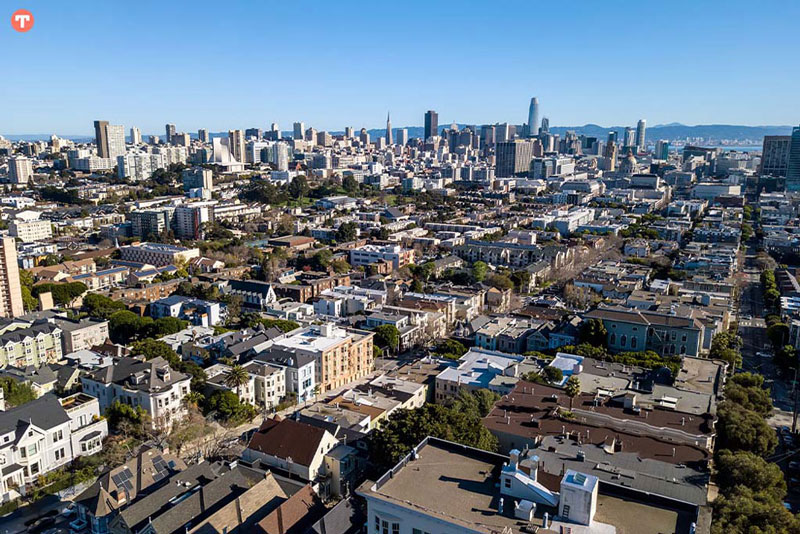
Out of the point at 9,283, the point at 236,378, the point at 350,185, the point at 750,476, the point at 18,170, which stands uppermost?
the point at 18,170

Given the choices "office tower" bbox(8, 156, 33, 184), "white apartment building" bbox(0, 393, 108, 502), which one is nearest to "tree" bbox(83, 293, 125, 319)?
"white apartment building" bbox(0, 393, 108, 502)

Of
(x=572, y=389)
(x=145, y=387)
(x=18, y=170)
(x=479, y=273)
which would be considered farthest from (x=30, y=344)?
(x=18, y=170)

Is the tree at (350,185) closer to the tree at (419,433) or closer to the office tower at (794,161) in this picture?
the office tower at (794,161)

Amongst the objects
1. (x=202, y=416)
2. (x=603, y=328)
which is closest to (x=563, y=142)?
(x=603, y=328)

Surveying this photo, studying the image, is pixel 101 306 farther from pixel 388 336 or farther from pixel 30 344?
pixel 388 336

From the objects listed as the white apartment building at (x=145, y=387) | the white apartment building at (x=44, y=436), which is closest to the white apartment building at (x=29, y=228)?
the white apartment building at (x=145, y=387)

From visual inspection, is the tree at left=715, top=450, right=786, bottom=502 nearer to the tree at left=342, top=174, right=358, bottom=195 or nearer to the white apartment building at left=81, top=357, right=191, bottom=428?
the white apartment building at left=81, top=357, right=191, bottom=428
